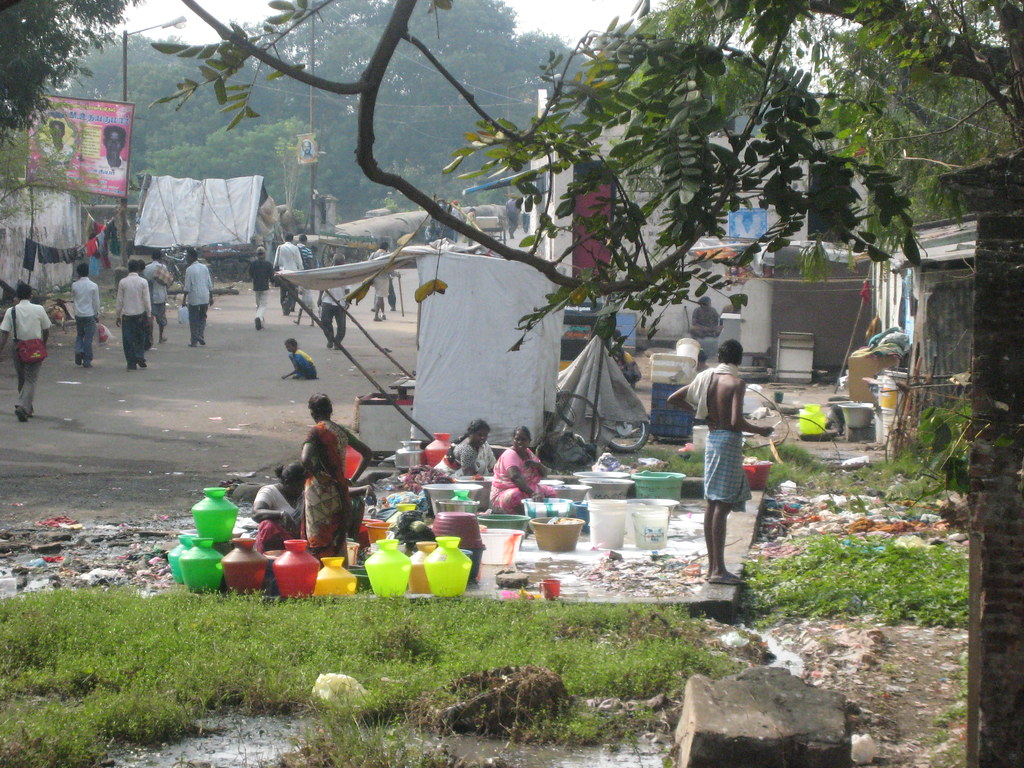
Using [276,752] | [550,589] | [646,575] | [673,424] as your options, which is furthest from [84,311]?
[276,752]

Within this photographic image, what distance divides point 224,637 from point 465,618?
4.11 feet

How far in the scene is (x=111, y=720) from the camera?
4.56m

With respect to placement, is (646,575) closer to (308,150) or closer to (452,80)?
(452,80)

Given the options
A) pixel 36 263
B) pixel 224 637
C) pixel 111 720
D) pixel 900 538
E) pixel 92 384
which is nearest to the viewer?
pixel 111 720

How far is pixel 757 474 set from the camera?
10.3 m

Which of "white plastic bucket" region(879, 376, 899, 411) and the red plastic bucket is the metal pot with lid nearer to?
the red plastic bucket

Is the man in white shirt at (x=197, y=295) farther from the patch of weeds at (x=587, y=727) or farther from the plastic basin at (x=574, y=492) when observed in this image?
the patch of weeds at (x=587, y=727)

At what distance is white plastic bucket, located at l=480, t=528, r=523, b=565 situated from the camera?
25.7 feet

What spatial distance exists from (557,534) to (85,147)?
59.2ft

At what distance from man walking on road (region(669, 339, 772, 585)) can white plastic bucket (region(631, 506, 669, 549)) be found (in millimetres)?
1237

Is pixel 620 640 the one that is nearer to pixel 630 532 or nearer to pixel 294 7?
pixel 630 532

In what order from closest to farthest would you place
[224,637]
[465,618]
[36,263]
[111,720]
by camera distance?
[111,720] < [224,637] < [465,618] < [36,263]

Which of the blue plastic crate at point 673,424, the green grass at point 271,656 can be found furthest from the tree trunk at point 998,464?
the blue plastic crate at point 673,424

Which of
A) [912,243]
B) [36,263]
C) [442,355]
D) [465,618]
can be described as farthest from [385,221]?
[912,243]
